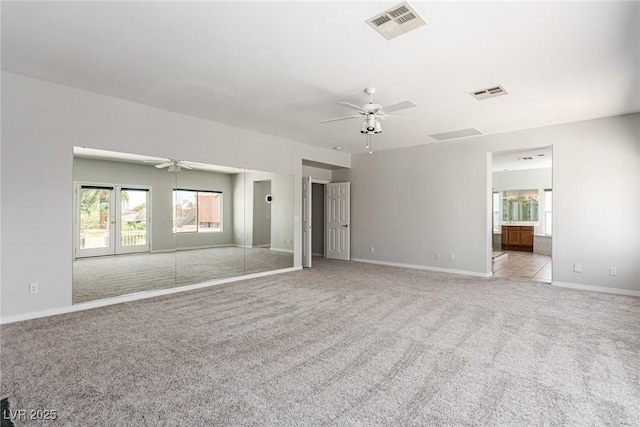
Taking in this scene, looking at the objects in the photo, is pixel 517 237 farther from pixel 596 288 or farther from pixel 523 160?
pixel 596 288

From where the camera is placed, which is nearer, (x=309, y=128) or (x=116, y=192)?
(x=116, y=192)

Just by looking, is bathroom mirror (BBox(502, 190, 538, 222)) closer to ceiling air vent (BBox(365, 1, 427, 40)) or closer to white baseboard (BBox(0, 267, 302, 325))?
white baseboard (BBox(0, 267, 302, 325))

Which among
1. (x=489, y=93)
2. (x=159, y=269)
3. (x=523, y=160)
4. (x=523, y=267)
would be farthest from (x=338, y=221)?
(x=523, y=160)

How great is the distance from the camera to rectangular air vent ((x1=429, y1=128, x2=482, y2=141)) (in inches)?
241

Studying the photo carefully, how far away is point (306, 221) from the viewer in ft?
25.3

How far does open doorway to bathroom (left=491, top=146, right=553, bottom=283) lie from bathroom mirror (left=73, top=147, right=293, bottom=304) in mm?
6756

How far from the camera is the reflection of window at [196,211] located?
210 inches

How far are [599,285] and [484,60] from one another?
441cm

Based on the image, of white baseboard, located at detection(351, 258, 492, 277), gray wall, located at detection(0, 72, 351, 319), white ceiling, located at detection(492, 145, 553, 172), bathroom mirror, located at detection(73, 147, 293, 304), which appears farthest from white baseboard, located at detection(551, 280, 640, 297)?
gray wall, located at detection(0, 72, 351, 319)

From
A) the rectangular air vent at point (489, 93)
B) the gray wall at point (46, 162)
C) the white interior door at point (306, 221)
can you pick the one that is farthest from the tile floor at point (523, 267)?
the gray wall at point (46, 162)

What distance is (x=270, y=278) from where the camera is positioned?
20.4 feet

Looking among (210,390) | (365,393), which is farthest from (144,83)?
(365,393)

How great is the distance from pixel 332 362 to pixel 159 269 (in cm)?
352

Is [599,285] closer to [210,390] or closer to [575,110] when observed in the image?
[575,110]
